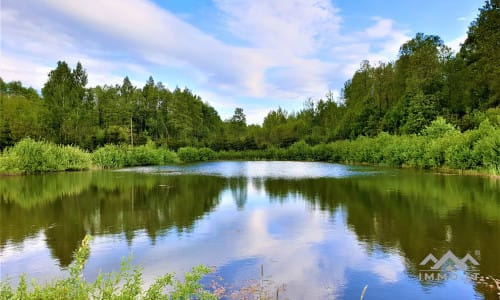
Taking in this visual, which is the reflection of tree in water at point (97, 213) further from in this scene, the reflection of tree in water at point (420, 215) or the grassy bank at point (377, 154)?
the grassy bank at point (377, 154)

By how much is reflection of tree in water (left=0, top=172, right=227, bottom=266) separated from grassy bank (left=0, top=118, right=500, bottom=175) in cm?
1143

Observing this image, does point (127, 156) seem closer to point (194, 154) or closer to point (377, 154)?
point (194, 154)

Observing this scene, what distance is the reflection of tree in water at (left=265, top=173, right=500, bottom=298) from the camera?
820cm

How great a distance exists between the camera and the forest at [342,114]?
3588 centimetres

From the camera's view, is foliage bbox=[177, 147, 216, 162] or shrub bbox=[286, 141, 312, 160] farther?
foliage bbox=[177, 147, 216, 162]

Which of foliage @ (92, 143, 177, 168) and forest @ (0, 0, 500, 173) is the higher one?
forest @ (0, 0, 500, 173)

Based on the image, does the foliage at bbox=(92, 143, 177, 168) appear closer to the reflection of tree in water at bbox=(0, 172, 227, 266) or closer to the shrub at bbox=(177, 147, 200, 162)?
the shrub at bbox=(177, 147, 200, 162)

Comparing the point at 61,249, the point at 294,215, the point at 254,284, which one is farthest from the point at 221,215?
the point at 254,284

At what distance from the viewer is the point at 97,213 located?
13.2m

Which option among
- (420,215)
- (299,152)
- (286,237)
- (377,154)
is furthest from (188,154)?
(286,237)

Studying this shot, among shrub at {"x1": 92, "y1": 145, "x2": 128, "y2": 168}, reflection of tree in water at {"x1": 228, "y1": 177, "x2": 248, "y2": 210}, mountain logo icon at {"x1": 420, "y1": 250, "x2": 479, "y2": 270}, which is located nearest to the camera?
mountain logo icon at {"x1": 420, "y1": 250, "x2": 479, "y2": 270}

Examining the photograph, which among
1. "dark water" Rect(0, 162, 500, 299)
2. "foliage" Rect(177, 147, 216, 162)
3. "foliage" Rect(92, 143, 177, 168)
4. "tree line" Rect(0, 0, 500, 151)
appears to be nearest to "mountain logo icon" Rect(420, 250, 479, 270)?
"dark water" Rect(0, 162, 500, 299)

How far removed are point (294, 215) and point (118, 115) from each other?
64318 mm


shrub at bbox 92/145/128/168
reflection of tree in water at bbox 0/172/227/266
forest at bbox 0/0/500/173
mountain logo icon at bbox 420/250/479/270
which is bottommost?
mountain logo icon at bbox 420/250/479/270
